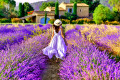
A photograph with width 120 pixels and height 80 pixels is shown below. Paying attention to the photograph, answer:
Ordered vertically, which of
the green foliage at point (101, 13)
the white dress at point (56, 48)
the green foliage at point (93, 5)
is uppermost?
the green foliage at point (93, 5)

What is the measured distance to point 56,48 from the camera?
4266 mm

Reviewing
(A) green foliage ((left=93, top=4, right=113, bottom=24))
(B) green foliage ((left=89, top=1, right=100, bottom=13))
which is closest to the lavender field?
(A) green foliage ((left=93, top=4, right=113, bottom=24))

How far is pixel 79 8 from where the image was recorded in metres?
32.5

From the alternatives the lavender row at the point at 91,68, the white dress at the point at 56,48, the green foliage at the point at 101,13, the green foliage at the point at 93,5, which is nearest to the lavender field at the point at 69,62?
the lavender row at the point at 91,68

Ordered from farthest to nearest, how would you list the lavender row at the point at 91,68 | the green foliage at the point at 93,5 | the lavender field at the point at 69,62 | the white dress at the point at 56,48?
the green foliage at the point at 93,5 → the white dress at the point at 56,48 → the lavender field at the point at 69,62 → the lavender row at the point at 91,68

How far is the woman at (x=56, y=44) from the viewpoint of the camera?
3.99 m

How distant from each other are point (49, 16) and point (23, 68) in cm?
2806

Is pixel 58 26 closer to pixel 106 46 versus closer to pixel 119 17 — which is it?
pixel 106 46

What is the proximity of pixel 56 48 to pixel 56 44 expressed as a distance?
135 mm

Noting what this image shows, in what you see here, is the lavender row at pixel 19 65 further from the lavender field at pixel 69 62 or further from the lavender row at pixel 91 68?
the lavender row at pixel 91 68

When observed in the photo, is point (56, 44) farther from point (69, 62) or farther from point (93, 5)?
point (93, 5)

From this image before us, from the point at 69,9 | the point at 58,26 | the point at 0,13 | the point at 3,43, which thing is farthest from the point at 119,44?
the point at 0,13

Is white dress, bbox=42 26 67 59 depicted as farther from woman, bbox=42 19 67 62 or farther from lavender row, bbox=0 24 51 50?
lavender row, bbox=0 24 51 50

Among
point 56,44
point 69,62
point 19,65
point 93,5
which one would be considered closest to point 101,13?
point 56,44
